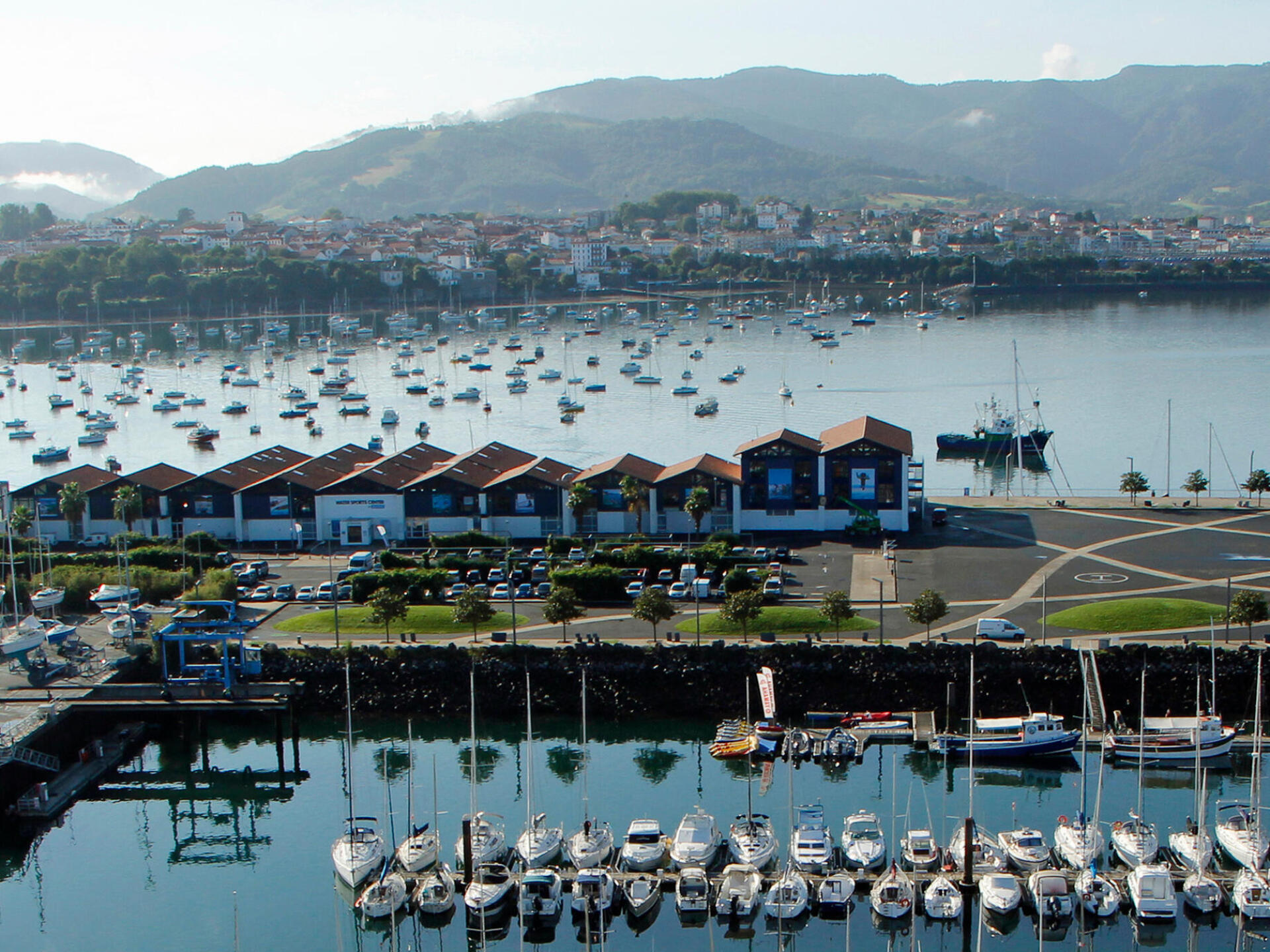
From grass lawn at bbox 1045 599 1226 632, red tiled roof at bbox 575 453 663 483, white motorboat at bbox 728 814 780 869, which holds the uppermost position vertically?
red tiled roof at bbox 575 453 663 483

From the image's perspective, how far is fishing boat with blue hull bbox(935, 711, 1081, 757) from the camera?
30188 mm

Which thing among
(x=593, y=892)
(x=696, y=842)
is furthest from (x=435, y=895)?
(x=696, y=842)

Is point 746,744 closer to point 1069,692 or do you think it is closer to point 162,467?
point 1069,692

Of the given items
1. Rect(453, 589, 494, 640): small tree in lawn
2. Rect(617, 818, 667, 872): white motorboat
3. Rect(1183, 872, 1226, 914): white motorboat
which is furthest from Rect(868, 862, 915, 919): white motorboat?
Rect(453, 589, 494, 640): small tree in lawn

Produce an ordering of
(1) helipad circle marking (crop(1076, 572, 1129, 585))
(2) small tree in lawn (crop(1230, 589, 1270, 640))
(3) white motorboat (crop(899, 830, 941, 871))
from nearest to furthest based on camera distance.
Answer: (3) white motorboat (crop(899, 830, 941, 871)) < (2) small tree in lawn (crop(1230, 589, 1270, 640)) < (1) helipad circle marking (crop(1076, 572, 1129, 585))

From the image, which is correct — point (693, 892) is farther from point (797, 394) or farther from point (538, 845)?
point (797, 394)

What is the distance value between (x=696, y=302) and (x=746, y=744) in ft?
426

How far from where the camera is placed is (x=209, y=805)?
31469 millimetres

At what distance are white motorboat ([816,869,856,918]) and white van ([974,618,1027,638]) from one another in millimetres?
11444

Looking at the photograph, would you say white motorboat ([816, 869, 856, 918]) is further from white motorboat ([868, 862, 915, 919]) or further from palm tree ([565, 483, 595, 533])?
palm tree ([565, 483, 595, 533])

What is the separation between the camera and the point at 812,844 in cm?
2556

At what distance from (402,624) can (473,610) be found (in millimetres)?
2869

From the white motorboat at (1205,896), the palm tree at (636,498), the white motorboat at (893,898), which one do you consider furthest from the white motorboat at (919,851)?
the palm tree at (636,498)

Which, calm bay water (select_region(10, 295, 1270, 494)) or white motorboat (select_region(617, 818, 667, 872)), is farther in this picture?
calm bay water (select_region(10, 295, 1270, 494))
